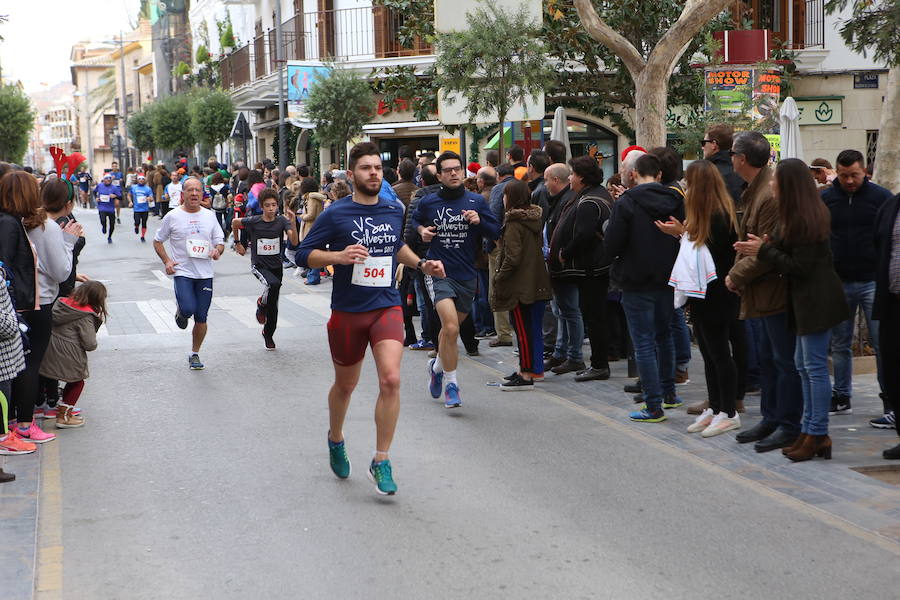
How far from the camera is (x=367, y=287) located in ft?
21.5

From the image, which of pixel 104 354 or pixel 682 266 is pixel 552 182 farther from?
pixel 104 354

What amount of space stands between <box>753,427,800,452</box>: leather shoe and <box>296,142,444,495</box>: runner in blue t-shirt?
2507 mm

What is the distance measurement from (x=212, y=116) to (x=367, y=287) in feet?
119

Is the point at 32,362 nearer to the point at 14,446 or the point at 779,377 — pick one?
the point at 14,446

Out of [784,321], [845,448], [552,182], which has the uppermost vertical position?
[552,182]

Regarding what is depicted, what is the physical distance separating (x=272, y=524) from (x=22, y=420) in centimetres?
293

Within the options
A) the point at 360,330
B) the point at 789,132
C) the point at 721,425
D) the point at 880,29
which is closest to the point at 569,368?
the point at 721,425

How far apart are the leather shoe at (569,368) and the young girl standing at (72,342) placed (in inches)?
162

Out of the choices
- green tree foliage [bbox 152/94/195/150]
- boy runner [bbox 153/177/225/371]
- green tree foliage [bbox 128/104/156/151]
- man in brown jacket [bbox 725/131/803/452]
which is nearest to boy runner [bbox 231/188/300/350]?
boy runner [bbox 153/177/225/371]

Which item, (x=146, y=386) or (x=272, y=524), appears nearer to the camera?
(x=272, y=524)

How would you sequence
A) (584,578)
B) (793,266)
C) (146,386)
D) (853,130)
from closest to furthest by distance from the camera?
(584,578), (793,266), (146,386), (853,130)

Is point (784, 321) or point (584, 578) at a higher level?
point (784, 321)

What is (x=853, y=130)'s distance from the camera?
1083 inches

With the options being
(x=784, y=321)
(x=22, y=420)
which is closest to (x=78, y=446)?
(x=22, y=420)
